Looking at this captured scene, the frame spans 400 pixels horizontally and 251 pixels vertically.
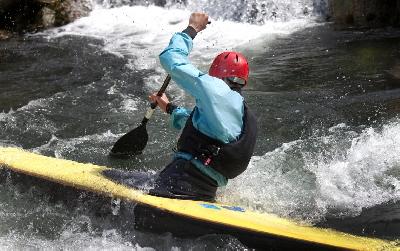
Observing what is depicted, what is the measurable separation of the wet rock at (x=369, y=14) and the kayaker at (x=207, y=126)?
7750mm

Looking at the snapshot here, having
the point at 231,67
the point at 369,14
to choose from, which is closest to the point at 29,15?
the point at 369,14

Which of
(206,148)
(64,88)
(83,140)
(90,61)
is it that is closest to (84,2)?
(90,61)

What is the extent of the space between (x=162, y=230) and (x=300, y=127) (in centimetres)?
311

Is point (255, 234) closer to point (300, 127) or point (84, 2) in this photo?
point (300, 127)

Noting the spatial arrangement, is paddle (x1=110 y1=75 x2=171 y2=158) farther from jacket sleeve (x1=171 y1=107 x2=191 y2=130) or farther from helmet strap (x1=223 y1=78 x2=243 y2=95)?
helmet strap (x1=223 y1=78 x2=243 y2=95)

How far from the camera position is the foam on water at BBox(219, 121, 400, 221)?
4578 millimetres

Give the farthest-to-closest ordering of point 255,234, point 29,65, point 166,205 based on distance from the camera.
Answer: point 29,65, point 166,205, point 255,234

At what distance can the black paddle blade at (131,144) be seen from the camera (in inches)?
220

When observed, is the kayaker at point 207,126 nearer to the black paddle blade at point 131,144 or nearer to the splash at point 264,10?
the black paddle blade at point 131,144

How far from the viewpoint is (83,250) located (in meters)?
3.96

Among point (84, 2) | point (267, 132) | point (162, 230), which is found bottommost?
point (84, 2)

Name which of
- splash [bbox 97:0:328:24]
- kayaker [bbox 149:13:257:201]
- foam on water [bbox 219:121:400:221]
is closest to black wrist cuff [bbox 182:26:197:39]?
kayaker [bbox 149:13:257:201]

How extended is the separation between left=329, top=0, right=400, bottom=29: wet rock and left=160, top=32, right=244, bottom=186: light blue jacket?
7.97 m

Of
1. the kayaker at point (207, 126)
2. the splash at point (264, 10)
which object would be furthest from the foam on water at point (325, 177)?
the splash at point (264, 10)
